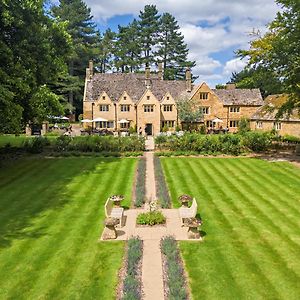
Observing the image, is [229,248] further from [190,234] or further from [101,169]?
Result: [101,169]

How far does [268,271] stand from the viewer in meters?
11.2

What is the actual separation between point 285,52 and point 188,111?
30895 millimetres

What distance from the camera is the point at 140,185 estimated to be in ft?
73.5

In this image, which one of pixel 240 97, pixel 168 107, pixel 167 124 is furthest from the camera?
pixel 240 97

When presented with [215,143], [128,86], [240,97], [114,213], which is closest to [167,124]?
[128,86]

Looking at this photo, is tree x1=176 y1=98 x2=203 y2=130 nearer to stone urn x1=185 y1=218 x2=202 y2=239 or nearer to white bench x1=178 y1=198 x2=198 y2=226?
white bench x1=178 y1=198 x2=198 y2=226

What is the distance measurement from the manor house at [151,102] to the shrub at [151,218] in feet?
146

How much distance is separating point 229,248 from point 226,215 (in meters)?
3.96

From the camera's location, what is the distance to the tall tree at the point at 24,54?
2402 centimetres

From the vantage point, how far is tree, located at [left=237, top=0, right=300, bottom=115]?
28875 millimetres

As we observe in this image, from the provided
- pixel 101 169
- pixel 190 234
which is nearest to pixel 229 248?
pixel 190 234

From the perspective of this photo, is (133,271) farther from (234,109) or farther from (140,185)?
(234,109)

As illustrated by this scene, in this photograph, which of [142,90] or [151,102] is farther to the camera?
[142,90]

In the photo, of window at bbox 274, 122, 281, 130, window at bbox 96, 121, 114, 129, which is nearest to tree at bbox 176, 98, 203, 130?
window at bbox 96, 121, 114, 129
